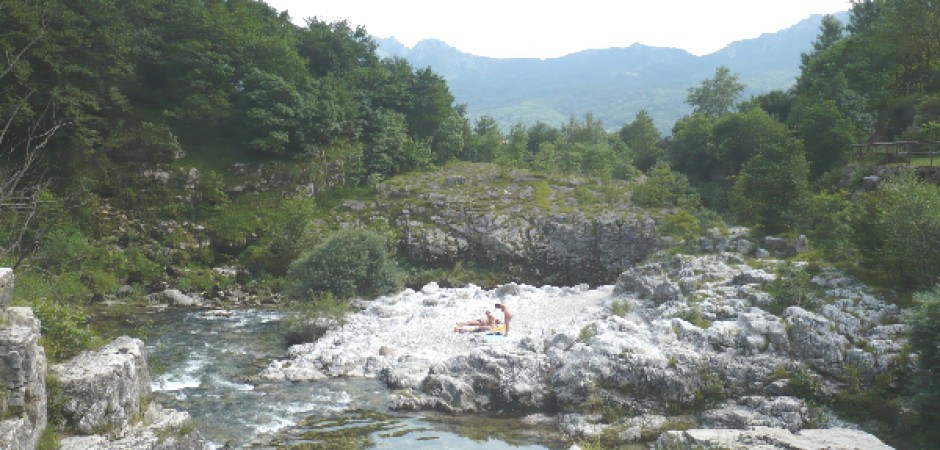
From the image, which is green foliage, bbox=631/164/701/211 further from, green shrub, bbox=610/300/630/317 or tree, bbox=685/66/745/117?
tree, bbox=685/66/745/117

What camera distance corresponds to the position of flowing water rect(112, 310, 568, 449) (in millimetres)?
15664

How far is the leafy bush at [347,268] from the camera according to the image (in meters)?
32.6

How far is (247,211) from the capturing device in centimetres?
4447

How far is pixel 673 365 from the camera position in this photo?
1780 centimetres

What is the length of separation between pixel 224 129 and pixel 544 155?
→ 103ft

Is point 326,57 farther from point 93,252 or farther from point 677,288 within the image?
point 677,288

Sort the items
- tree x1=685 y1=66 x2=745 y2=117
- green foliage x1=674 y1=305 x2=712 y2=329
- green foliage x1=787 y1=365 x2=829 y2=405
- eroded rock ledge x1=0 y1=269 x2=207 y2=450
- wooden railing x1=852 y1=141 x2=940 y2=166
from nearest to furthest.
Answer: eroded rock ledge x1=0 y1=269 x2=207 y2=450 < green foliage x1=787 y1=365 x2=829 y2=405 < green foliage x1=674 y1=305 x2=712 y2=329 < wooden railing x1=852 y1=141 x2=940 y2=166 < tree x1=685 y1=66 x2=745 y2=117

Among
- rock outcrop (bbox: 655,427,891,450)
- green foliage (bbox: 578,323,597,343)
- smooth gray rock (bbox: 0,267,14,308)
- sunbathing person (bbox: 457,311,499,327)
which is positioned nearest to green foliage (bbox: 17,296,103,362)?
smooth gray rock (bbox: 0,267,14,308)

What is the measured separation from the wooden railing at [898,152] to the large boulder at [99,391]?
115 ft

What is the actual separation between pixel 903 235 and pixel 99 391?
900 inches

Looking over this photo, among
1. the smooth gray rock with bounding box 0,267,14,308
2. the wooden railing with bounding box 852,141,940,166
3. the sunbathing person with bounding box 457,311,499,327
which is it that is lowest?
the sunbathing person with bounding box 457,311,499,327

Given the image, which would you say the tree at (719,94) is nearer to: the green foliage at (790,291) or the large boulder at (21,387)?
the green foliage at (790,291)

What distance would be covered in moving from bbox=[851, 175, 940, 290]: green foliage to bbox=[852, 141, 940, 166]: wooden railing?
11.9 metres

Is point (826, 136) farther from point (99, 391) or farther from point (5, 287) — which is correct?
point (5, 287)
